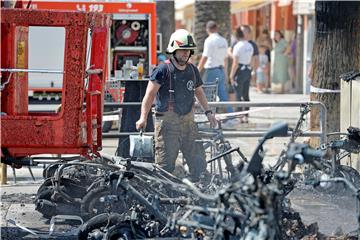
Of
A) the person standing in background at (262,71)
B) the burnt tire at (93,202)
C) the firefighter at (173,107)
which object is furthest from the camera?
the person standing in background at (262,71)

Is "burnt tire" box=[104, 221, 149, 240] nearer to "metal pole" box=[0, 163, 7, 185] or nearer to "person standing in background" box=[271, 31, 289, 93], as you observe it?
"metal pole" box=[0, 163, 7, 185]

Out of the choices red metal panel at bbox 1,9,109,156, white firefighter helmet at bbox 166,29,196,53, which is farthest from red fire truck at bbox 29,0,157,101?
red metal panel at bbox 1,9,109,156

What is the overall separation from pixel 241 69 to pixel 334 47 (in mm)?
6812

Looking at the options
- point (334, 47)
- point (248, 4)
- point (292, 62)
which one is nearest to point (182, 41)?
point (334, 47)

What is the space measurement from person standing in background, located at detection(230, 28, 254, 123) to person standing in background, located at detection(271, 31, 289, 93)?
892 centimetres

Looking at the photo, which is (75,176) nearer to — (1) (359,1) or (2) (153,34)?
(1) (359,1)

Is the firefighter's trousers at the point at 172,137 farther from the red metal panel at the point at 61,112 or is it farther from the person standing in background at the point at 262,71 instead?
the person standing in background at the point at 262,71

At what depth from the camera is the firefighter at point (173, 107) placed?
9922mm

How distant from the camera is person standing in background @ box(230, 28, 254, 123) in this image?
62.4ft

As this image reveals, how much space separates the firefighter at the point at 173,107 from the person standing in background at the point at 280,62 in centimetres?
1816

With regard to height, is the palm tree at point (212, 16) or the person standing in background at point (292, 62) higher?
the palm tree at point (212, 16)

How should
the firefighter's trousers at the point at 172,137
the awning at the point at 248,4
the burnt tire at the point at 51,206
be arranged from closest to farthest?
the burnt tire at the point at 51,206, the firefighter's trousers at the point at 172,137, the awning at the point at 248,4

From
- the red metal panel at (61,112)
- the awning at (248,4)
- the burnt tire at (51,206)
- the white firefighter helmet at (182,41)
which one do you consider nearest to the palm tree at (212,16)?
the awning at (248,4)

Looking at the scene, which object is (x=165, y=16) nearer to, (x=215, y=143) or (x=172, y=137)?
(x=215, y=143)
